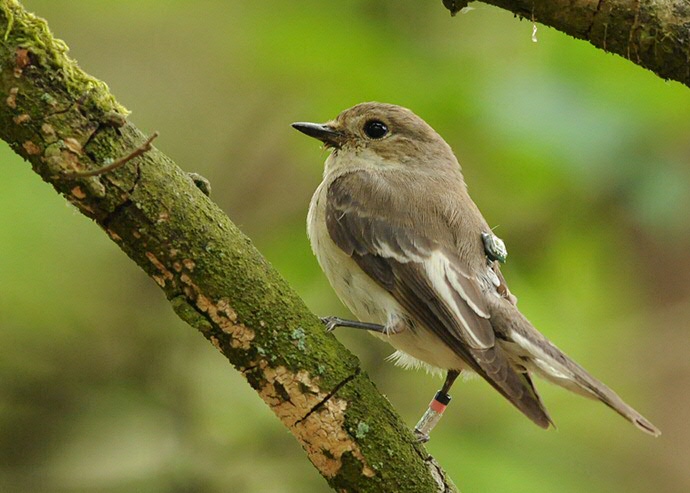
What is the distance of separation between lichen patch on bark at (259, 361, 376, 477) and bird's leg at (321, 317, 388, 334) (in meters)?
0.26

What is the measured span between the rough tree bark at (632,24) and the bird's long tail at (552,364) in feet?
3.54

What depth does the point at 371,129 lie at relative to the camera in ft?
14.4

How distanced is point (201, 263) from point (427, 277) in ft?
3.94

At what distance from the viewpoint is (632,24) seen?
261 centimetres

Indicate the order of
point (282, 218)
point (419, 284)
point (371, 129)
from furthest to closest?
point (282, 218) < point (371, 129) < point (419, 284)

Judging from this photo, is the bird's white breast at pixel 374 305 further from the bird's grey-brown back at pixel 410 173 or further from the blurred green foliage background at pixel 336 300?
the blurred green foliage background at pixel 336 300

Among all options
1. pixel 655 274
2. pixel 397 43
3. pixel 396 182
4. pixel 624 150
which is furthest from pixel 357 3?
pixel 655 274

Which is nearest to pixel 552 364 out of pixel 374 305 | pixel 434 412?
pixel 434 412

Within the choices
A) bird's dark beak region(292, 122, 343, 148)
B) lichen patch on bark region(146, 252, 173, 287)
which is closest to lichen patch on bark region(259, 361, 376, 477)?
lichen patch on bark region(146, 252, 173, 287)

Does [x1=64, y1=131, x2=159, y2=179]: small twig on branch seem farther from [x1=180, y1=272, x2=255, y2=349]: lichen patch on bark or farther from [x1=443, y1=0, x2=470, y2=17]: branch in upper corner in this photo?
[x1=443, y1=0, x2=470, y2=17]: branch in upper corner

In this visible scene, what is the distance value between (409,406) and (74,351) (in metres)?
1.60

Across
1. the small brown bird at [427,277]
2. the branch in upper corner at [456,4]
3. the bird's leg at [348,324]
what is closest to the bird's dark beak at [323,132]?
the small brown bird at [427,277]

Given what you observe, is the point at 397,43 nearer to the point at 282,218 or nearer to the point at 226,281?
the point at 282,218

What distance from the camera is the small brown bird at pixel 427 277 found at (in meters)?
3.33
